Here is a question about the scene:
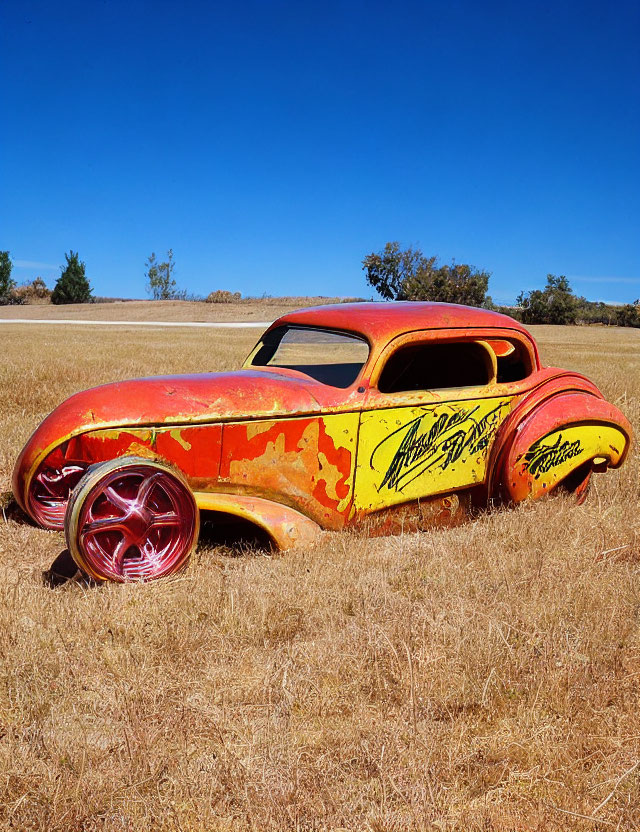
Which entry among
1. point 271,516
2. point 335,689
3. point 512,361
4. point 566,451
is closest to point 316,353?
point 271,516

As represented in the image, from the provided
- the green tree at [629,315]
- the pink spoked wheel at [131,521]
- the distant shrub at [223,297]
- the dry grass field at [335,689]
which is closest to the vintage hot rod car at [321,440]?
the pink spoked wheel at [131,521]

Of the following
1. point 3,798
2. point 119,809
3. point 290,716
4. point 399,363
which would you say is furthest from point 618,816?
point 399,363

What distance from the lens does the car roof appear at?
4527 millimetres

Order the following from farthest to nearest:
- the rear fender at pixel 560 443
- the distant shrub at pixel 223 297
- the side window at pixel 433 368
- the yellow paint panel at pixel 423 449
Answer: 1. the distant shrub at pixel 223 297
2. the side window at pixel 433 368
3. the rear fender at pixel 560 443
4. the yellow paint panel at pixel 423 449

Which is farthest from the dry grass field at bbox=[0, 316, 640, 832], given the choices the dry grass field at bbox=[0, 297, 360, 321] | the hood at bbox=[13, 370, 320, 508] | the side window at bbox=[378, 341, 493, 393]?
the dry grass field at bbox=[0, 297, 360, 321]

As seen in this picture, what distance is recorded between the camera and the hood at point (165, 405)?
3.82 meters

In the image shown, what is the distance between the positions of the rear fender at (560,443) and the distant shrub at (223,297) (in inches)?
2340

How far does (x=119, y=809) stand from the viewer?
2.20 metres

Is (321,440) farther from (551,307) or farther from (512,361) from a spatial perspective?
(551,307)

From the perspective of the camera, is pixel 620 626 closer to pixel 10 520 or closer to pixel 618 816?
pixel 618 816

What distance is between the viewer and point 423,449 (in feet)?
14.6

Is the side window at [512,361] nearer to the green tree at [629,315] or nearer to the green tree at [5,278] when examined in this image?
the green tree at [629,315]

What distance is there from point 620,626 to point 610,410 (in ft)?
7.38

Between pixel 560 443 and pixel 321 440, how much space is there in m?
1.87
